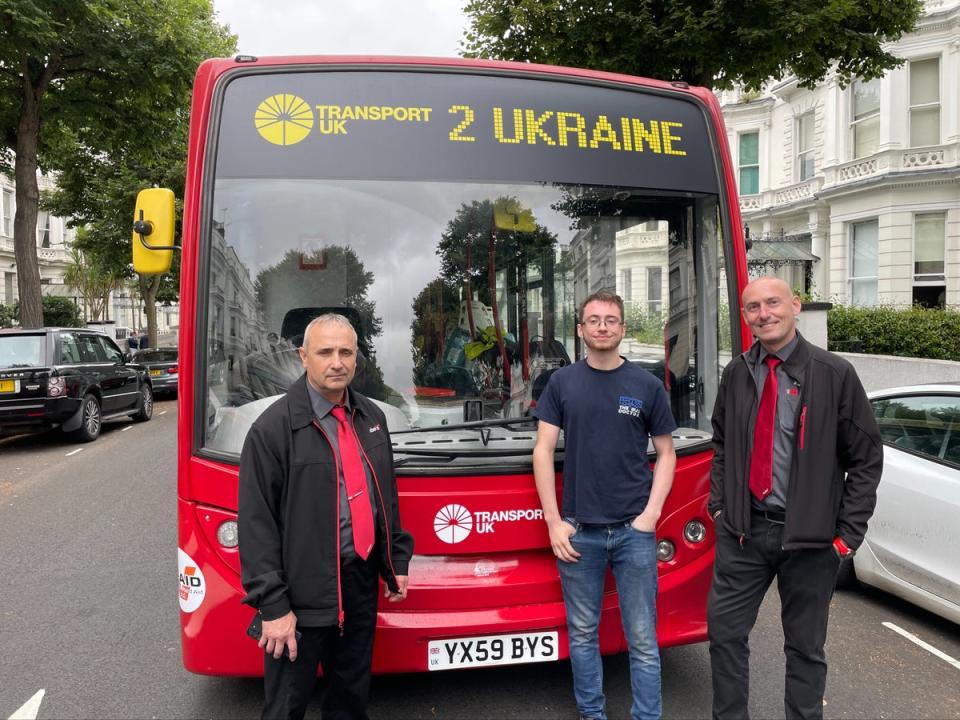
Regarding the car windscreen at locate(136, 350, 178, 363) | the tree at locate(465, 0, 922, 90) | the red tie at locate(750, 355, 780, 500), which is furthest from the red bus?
the car windscreen at locate(136, 350, 178, 363)

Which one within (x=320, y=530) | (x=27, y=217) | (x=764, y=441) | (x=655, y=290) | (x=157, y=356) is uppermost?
(x=27, y=217)

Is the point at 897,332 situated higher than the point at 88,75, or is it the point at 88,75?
the point at 88,75

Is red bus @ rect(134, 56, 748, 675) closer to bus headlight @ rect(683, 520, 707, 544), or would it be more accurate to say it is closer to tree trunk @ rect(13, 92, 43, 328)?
bus headlight @ rect(683, 520, 707, 544)

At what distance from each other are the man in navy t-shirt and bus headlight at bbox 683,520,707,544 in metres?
0.30

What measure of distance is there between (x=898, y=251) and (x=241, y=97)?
1833 cm

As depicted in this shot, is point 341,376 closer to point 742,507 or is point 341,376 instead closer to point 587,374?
point 587,374

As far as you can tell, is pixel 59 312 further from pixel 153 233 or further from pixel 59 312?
pixel 153 233

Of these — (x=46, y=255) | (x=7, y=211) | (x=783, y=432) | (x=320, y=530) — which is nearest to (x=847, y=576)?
(x=783, y=432)

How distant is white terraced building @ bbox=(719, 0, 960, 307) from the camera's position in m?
17.3

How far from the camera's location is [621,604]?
3.04 meters

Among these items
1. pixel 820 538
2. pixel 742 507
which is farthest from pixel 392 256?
pixel 820 538

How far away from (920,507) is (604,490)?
7.58ft

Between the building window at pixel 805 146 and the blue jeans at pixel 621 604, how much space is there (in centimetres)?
2194

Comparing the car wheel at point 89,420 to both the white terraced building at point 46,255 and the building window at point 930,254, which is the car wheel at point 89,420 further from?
the white terraced building at point 46,255
